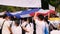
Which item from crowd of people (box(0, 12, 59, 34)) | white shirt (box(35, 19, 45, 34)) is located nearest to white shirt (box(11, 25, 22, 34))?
crowd of people (box(0, 12, 59, 34))

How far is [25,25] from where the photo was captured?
271 centimetres

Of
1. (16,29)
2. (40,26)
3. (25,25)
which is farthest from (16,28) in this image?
(40,26)

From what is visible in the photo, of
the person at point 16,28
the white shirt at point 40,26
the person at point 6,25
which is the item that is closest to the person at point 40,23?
the white shirt at point 40,26

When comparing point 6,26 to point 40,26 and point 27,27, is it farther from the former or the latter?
point 40,26

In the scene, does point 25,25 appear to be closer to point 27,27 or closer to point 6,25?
point 27,27

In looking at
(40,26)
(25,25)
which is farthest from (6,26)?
(40,26)

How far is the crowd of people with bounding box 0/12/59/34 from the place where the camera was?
2.67m

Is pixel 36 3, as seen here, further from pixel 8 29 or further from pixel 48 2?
pixel 8 29

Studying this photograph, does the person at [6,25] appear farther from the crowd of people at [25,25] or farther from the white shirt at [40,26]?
the white shirt at [40,26]

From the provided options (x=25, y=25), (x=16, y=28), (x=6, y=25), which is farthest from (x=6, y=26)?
(x=25, y=25)

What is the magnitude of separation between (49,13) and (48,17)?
6 cm

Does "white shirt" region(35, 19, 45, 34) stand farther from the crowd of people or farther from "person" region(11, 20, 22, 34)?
"person" region(11, 20, 22, 34)

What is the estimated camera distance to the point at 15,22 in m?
2.69

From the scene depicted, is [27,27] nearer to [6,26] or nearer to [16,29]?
[16,29]
